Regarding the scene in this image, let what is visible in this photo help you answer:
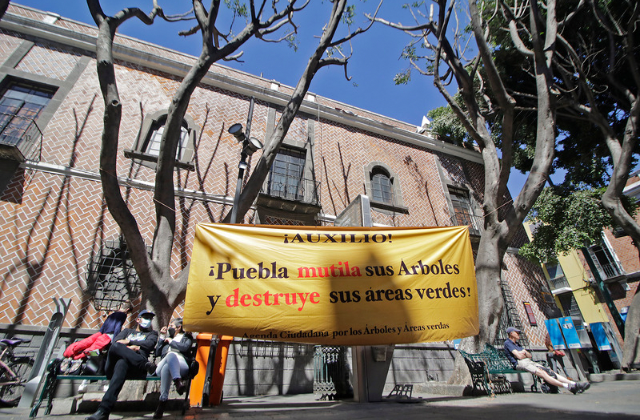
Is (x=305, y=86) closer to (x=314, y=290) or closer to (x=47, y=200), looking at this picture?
(x=314, y=290)

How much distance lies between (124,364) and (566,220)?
13.2 meters

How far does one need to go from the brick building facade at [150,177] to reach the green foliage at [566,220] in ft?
4.94

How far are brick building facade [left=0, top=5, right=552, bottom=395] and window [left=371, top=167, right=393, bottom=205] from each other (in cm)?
5

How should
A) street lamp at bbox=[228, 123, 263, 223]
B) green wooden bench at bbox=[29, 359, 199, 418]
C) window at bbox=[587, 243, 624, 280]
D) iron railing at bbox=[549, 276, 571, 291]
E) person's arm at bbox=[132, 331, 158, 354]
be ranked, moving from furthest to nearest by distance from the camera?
iron railing at bbox=[549, 276, 571, 291] → window at bbox=[587, 243, 624, 280] → street lamp at bbox=[228, 123, 263, 223] → person's arm at bbox=[132, 331, 158, 354] → green wooden bench at bbox=[29, 359, 199, 418]

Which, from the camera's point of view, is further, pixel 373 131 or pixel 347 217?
pixel 373 131

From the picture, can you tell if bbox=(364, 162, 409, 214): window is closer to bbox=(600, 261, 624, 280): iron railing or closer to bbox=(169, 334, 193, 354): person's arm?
bbox=(169, 334, 193, 354): person's arm

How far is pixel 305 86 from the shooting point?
7.11 m

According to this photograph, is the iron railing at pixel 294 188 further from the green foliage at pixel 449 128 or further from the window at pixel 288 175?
the green foliage at pixel 449 128

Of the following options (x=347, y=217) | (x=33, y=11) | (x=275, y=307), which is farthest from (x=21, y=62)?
(x=275, y=307)

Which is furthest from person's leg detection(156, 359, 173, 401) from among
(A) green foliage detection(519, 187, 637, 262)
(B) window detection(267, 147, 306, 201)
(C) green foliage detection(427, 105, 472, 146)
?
(C) green foliage detection(427, 105, 472, 146)

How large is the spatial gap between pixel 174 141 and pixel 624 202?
48.7 ft

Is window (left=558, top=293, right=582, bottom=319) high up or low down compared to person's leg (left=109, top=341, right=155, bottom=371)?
up

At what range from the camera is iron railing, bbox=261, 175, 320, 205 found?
33.0ft

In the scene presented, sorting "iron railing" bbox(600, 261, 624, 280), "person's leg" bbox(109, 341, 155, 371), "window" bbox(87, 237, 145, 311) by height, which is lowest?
"person's leg" bbox(109, 341, 155, 371)
